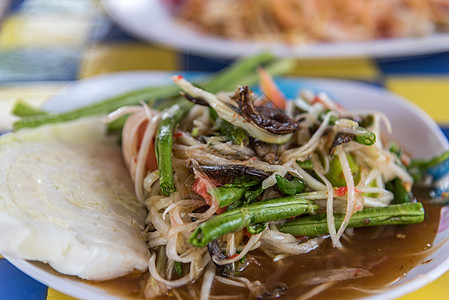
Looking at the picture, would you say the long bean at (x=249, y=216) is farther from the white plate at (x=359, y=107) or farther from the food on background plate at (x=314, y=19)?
the food on background plate at (x=314, y=19)

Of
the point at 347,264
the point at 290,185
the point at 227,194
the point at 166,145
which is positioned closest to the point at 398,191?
the point at 347,264

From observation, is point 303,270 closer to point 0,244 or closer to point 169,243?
point 169,243

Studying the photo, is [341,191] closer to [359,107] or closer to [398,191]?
[398,191]

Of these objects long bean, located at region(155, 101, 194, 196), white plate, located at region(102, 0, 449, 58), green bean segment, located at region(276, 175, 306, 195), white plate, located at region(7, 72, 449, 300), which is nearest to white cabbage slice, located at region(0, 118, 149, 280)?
white plate, located at region(7, 72, 449, 300)

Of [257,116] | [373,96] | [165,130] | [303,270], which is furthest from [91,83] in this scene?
[303,270]

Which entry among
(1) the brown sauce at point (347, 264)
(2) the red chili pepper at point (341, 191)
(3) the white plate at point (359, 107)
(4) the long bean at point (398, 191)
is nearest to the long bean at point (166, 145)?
(1) the brown sauce at point (347, 264)
